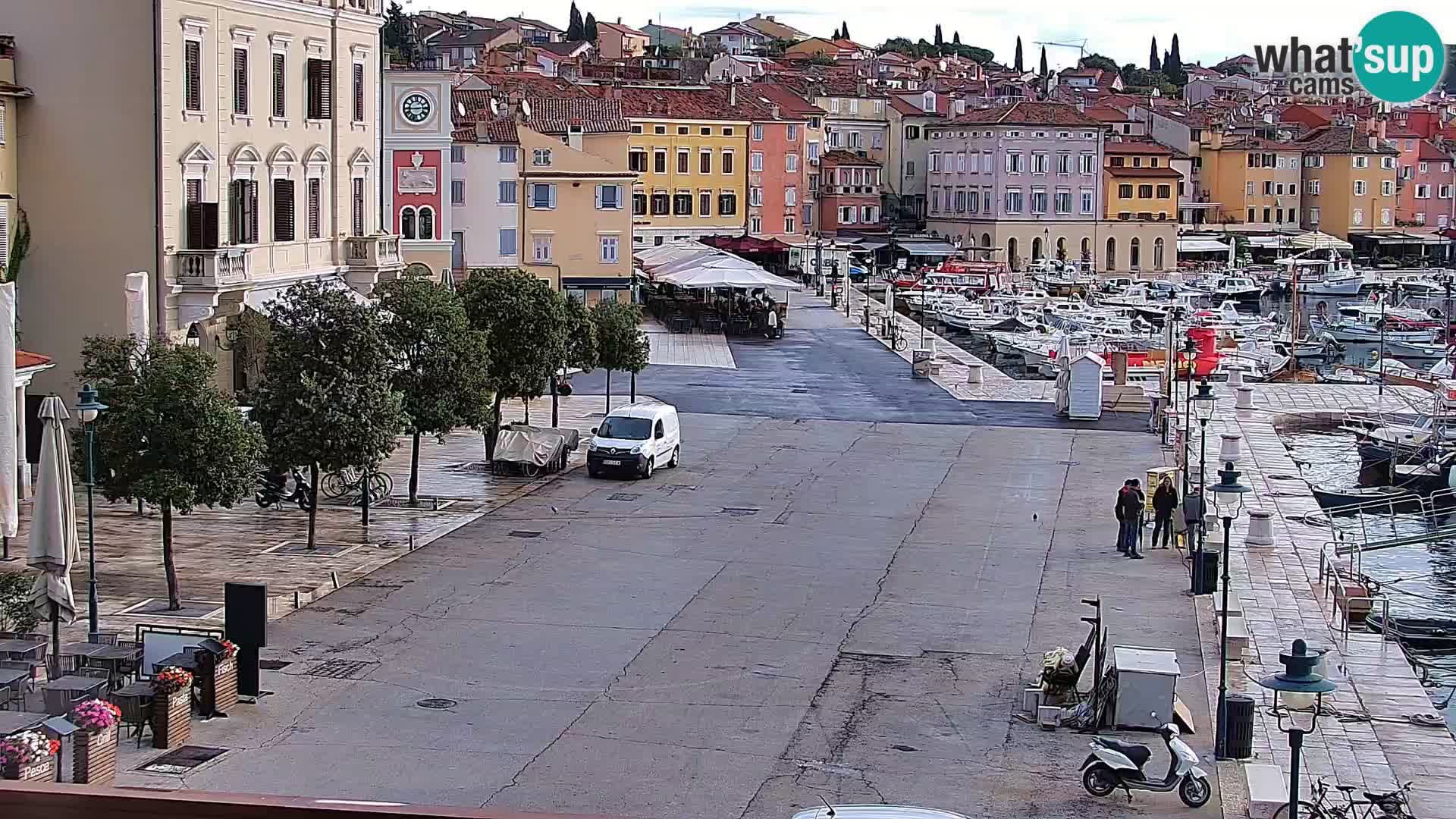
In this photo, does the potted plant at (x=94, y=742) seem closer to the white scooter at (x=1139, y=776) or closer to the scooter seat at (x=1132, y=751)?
the white scooter at (x=1139, y=776)

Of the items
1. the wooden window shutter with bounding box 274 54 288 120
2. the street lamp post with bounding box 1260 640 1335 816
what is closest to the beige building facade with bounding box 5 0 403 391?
the wooden window shutter with bounding box 274 54 288 120

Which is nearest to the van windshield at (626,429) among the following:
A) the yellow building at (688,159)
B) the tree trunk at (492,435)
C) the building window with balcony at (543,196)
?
the tree trunk at (492,435)

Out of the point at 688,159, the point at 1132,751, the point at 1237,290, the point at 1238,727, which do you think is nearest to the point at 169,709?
the point at 1132,751

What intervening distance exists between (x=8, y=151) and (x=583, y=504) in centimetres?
1158

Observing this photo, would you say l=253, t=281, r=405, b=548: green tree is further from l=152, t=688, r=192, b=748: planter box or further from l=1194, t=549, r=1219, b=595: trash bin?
l=1194, t=549, r=1219, b=595: trash bin

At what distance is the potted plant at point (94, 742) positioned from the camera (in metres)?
14.2

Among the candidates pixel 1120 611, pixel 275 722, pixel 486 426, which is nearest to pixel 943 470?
pixel 486 426

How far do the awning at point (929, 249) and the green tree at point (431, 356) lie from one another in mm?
77505

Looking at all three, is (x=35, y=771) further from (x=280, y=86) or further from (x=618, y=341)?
(x=618, y=341)

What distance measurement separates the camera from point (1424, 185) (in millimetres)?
126875

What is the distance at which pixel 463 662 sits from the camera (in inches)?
758

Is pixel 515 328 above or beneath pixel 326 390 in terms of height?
above

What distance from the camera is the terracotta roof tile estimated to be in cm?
10381

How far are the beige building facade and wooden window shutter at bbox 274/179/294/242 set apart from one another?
24.7 inches
